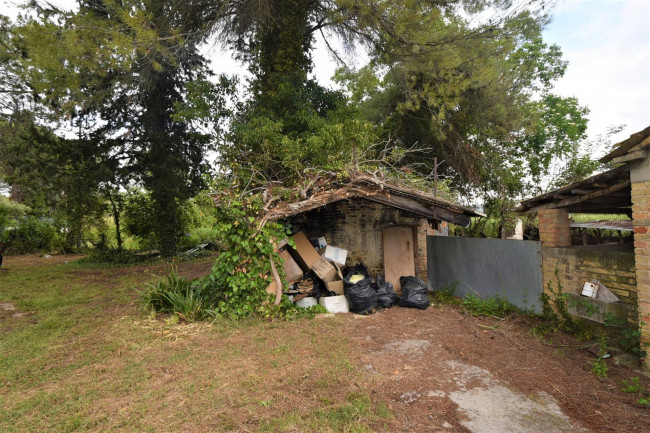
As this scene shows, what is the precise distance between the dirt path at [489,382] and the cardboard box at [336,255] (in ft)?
6.00

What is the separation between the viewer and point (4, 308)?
6.89 m

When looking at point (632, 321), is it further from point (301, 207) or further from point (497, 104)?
point (497, 104)

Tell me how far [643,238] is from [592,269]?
43.1 inches

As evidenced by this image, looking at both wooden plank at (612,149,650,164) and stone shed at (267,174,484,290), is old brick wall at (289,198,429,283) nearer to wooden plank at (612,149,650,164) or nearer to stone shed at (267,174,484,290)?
stone shed at (267,174,484,290)

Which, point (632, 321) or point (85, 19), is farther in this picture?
point (85, 19)

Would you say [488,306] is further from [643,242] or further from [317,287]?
[317,287]

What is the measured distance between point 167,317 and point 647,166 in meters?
7.16

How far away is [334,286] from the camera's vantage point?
21.6 ft

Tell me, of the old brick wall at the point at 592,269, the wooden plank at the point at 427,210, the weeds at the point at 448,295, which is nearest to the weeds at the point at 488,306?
the weeds at the point at 448,295

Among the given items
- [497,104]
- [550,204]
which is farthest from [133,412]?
[497,104]

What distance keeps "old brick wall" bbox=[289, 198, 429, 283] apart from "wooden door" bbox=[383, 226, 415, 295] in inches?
5.0

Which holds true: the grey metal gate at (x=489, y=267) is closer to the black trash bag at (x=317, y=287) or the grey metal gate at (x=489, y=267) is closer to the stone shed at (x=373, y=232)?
the stone shed at (x=373, y=232)

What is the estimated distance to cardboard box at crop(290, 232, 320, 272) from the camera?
22.9 ft

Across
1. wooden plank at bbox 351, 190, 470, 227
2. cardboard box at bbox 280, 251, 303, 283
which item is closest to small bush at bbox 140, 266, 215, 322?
cardboard box at bbox 280, 251, 303, 283
